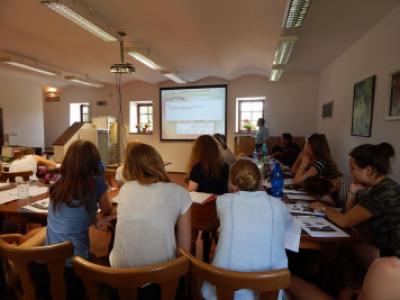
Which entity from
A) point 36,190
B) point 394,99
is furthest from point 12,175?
point 394,99

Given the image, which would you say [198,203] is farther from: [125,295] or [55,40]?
[55,40]

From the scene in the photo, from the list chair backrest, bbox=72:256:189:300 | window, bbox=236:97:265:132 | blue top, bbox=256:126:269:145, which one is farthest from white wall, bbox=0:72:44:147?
chair backrest, bbox=72:256:189:300

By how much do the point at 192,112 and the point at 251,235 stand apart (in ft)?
22.2

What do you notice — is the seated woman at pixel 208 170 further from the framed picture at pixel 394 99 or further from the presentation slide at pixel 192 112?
the presentation slide at pixel 192 112

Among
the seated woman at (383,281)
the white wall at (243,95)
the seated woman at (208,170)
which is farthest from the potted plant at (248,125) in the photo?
the seated woman at (383,281)

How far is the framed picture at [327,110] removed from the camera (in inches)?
209

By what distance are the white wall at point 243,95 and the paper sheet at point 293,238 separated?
19.6 feet

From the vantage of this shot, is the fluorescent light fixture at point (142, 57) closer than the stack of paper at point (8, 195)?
No

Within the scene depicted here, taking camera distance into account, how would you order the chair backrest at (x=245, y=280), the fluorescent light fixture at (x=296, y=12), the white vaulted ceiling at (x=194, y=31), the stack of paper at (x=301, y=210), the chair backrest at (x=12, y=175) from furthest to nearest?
the white vaulted ceiling at (x=194, y=31) → the chair backrest at (x=12, y=175) → the fluorescent light fixture at (x=296, y=12) → the stack of paper at (x=301, y=210) → the chair backrest at (x=245, y=280)

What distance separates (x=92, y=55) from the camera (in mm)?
5113

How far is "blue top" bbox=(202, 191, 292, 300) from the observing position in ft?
3.76

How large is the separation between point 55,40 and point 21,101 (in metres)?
3.53

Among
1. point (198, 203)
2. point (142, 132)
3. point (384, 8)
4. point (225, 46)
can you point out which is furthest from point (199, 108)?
point (198, 203)

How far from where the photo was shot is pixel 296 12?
2717mm
